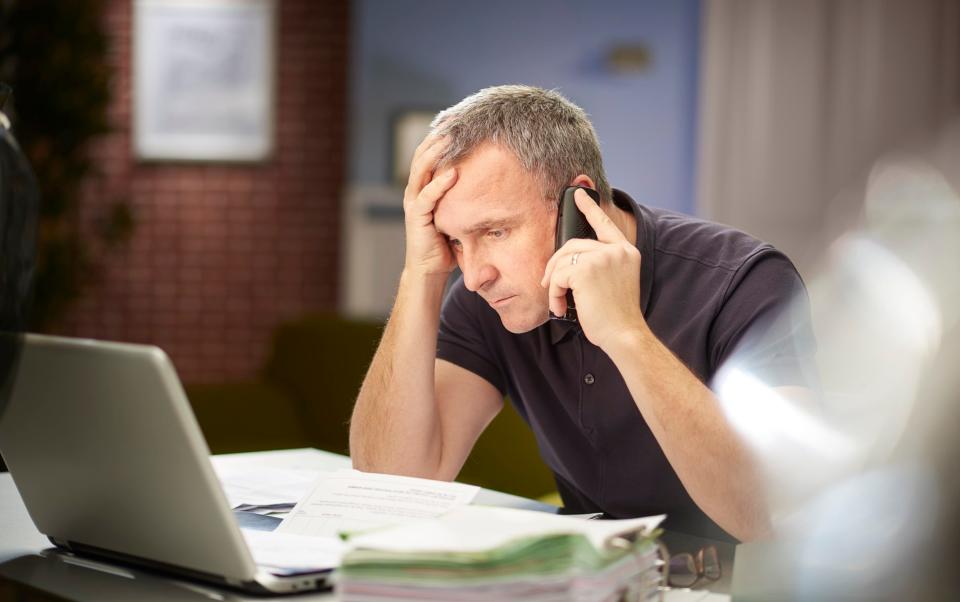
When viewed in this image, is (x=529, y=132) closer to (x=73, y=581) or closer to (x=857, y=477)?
(x=857, y=477)

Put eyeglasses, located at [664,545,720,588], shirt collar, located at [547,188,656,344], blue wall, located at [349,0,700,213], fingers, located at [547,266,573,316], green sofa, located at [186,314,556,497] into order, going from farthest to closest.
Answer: blue wall, located at [349,0,700,213], green sofa, located at [186,314,556,497], shirt collar, located at [547,188,656,344], fingers, located at [547,266,573,316], eyeglasses, located at [664,545,720,588]

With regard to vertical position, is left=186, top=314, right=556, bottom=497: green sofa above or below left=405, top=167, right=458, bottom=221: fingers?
below

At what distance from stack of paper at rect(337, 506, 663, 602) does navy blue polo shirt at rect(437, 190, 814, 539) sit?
2.08 ft

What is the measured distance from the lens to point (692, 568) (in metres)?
1.14

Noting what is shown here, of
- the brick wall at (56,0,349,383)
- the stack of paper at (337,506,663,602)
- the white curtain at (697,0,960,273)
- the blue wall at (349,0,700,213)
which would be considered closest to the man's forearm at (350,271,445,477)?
the stack of paper at (337,506,663,602)

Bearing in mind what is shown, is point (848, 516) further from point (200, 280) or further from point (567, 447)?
point (200, 280)

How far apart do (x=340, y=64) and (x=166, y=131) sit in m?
0.93

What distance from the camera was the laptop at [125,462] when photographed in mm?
984

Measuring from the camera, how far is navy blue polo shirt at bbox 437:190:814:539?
1.56 m

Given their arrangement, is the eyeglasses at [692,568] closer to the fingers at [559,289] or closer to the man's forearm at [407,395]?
the fingers at [559,289]

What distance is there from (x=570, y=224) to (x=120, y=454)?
28.3 inches

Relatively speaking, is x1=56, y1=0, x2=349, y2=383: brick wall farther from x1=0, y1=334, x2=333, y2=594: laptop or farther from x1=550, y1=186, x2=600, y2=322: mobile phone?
x1=0, y1=334, x2=333, y2=594: laptop

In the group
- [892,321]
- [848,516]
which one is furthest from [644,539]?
[892,321]

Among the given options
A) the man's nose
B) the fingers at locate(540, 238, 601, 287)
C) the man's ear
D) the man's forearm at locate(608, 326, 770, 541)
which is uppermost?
the man's ear
